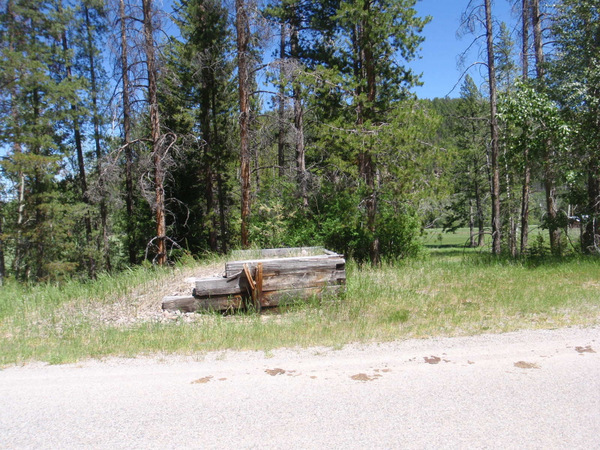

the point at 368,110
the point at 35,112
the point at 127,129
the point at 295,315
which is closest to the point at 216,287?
the point at 295,315

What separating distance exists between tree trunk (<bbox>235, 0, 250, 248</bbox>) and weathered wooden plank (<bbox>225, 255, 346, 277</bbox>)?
19.9 feet

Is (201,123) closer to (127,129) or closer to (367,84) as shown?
(127,129)

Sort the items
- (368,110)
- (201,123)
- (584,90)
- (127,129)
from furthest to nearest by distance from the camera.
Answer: (201,123) < (127,129) < (368,110) < (584,90)

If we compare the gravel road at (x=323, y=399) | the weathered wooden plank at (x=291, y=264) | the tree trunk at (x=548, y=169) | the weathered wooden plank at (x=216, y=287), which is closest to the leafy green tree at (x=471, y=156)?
the tree trunk at (x=548, y=169)

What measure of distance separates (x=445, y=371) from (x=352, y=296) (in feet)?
9.98

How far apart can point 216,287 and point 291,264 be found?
4.09 feet

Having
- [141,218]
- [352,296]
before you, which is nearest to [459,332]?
[352,296]

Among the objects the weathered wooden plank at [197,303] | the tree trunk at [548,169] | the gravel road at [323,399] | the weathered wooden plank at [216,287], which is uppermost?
the tree trunk at [548,169]

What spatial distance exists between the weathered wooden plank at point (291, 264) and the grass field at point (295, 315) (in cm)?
59

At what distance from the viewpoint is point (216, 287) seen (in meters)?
6.55

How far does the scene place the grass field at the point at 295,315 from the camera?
5.10m

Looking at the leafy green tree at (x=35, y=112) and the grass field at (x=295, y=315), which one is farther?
the leafy green tree at (x=35, y=112)

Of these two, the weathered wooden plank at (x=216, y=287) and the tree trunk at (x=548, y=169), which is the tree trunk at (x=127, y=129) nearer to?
the weathered wooden plank at (x=216, y=287)

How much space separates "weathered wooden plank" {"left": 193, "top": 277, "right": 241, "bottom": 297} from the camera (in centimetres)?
652
